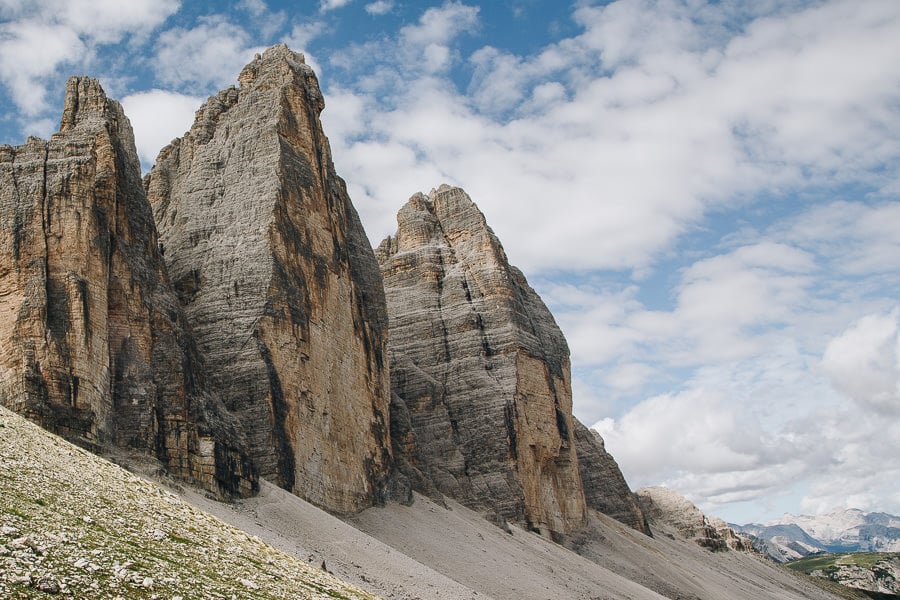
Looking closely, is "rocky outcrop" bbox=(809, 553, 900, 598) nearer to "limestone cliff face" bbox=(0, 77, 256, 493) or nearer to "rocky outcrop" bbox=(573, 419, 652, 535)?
"rocky outcrop" bbox=(573, 419, 652, 535)

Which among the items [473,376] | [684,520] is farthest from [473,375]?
[684,520]

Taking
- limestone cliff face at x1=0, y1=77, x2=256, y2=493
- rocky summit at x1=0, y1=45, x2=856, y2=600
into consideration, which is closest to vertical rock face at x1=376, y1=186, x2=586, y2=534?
rocky summit at x1=0, y1=45, x2=856, y2=600

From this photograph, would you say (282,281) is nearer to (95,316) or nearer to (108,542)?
(95,316)

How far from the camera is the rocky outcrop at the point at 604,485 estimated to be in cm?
9562

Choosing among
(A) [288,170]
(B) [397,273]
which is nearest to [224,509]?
(A) [288,170]

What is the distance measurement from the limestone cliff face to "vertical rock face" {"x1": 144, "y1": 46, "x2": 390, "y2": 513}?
16.9 feet

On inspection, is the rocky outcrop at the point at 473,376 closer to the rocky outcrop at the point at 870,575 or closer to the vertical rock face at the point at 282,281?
the vertical rock face at the point at 282,281

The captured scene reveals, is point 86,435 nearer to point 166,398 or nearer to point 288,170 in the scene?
point 166,398

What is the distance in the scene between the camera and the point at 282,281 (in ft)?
177

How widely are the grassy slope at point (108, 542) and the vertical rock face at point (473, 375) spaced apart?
125 ft

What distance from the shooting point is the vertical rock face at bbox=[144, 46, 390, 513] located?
51656 millimetres

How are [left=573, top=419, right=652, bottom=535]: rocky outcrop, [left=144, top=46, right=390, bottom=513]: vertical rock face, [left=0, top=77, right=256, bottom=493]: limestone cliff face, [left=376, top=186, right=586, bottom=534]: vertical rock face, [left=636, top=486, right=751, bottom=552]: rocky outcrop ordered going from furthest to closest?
[left=636, top=486, right=751, bottom=552]: rocky outcrop, [left=573, top=419, right=652, bottom=535]: rocky outcrop, [left=376, top=186, right=586, bottom=534]: vertical rock face, [left=144, top=46, right=390, bottom=513]: vertical rock face, [left=0, top=77, right=256, bottom=493]: limestone cliff face

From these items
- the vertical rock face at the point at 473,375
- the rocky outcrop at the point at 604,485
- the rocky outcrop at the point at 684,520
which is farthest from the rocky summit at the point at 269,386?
the rocky outcrop at the point at 684,520

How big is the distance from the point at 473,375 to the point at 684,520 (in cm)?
4676
